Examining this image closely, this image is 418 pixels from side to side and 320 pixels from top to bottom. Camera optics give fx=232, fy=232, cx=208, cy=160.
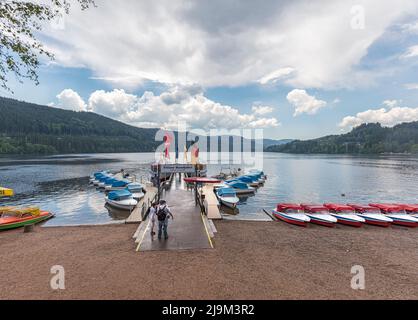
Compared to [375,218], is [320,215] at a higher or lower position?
higher

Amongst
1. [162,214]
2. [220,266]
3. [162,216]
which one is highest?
[162,214]

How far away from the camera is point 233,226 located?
20.5m

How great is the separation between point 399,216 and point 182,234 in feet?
75.3

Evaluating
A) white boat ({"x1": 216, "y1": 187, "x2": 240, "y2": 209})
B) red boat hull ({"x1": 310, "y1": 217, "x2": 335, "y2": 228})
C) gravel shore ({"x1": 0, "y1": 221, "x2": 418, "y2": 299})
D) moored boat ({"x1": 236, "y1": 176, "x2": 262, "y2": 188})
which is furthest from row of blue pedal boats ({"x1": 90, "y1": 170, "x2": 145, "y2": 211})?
moored boat ({"x1": 236, "y1": 176, "x2": 262, "y2": 188})

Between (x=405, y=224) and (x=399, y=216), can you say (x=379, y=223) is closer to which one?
(x=405, y=224)

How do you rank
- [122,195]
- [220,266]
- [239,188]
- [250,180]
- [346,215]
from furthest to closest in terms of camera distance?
[250,180]
[239,188]
[122,195]
[346,215]
[220,266]

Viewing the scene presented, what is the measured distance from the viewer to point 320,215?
24109 mm

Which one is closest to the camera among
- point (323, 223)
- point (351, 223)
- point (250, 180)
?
point (351, 223)

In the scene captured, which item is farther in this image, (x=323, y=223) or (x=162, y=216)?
(x=323, y=223)

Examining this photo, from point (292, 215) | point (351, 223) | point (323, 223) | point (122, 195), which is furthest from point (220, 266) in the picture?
point (122, 195)

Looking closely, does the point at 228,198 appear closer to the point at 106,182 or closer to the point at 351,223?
the point at 351,223

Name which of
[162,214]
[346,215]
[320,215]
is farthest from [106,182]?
[346,215]
